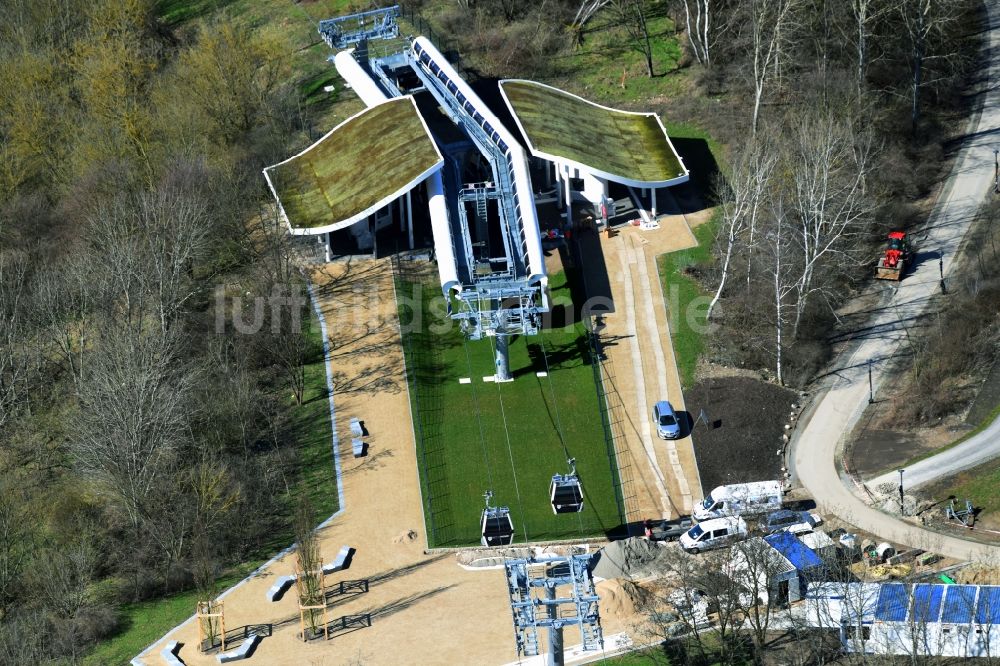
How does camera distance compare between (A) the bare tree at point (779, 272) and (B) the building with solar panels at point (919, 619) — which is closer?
(B) the building with solar panels at point (919, 619)

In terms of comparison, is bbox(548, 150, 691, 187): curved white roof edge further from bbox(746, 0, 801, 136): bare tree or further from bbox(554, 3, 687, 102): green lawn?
bbox(554, 3, 687, 102): green lawn

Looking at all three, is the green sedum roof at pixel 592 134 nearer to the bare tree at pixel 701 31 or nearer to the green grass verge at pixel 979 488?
the bare tree at pixel 701 31

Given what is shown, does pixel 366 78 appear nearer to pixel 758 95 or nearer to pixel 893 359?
pixel 758 95

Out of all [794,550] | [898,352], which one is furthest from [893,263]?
[794,550]

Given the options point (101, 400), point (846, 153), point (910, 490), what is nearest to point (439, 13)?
point (846, 153)

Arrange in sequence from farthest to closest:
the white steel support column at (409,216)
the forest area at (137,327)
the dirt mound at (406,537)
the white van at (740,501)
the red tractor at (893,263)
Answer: the white steel support column at (409,216) < the red tractor at (893,263) < the forest area at (137,327) < the dirt mound at (406,537) < the white van at (740,501)

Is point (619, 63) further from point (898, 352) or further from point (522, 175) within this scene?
point (898, 352)

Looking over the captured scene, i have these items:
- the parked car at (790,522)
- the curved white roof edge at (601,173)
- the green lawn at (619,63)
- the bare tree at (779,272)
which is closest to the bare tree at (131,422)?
the curved white roof edge at (601,173)
